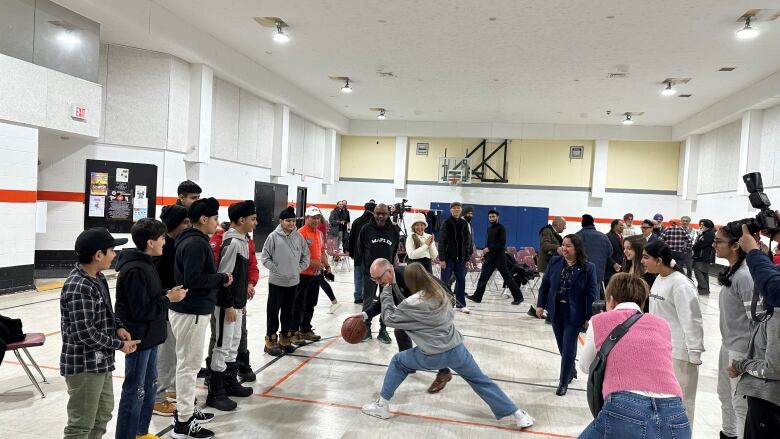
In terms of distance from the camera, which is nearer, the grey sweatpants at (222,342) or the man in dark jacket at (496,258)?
the grey sweatpants at (222,342)

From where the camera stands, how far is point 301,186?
58.0 ft

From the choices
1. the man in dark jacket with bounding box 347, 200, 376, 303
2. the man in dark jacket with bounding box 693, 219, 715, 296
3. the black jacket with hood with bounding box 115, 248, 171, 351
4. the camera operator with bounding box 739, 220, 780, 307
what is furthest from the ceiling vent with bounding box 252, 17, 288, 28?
the man in dark jacket with bounding box 693, 219, 715, 296

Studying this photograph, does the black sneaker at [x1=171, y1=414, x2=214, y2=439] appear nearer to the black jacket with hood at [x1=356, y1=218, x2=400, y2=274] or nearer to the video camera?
the black jacket with hood at [x1=356, y1=218, x2=400, y2=274]

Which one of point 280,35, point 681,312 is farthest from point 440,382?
point 280,35

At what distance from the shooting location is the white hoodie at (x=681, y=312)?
3.09 metres

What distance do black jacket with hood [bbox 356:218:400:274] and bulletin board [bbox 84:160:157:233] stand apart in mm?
6293

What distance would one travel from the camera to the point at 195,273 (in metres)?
3.29

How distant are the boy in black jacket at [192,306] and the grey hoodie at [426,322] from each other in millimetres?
1327

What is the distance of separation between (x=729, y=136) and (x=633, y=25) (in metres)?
8.81

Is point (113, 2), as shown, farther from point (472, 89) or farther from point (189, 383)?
point (472, 89)

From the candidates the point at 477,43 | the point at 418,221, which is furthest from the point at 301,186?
the point at 418,221

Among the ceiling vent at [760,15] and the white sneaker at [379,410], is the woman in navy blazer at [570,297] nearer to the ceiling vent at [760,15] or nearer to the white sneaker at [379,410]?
the white sneaker at [379,410]

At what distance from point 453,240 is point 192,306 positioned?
5.11m

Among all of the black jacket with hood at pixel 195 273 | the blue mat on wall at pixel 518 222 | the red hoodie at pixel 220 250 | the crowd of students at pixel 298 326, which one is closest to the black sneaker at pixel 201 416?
the crowd of students at pixel 298 326
